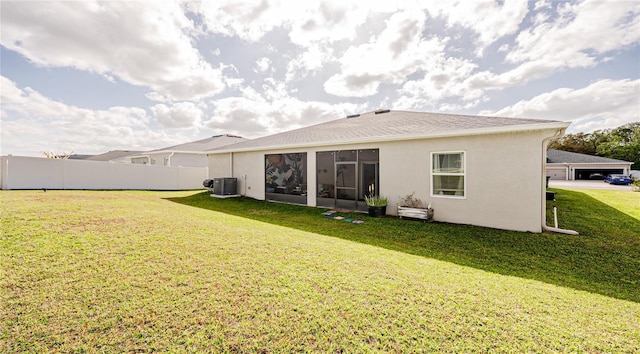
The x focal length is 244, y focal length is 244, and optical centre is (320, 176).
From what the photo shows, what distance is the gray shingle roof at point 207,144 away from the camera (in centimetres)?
2150

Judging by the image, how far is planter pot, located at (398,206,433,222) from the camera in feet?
25.2

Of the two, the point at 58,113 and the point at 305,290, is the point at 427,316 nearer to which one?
the point at 305,290

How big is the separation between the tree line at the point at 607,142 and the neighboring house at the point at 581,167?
38.2ft

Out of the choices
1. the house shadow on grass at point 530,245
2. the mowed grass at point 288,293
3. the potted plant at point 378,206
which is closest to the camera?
the mowed grass at point 288,293

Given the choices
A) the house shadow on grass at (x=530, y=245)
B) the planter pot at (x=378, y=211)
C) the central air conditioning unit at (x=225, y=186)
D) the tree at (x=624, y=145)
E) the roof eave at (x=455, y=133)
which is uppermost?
the tree at (x=624, y=145)

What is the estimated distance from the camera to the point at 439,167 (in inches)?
310

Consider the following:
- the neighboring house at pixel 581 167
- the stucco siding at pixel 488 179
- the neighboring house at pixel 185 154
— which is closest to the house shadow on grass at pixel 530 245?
the stucco siding at pixel 488 179

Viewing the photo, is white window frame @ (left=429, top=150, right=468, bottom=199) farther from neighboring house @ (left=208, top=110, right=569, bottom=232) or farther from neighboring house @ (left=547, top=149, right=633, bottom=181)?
neighboring house @ (left=547, top=149, right=633, bottom=181)

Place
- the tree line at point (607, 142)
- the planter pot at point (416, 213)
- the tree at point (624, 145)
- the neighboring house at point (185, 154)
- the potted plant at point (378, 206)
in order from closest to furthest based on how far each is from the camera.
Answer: the planter pot at point (416, 213)
the potted plant at point (378, 206)
the neighboring house at point (185, 154)
the tree at point (624, 145)
the tree line at point (607, 142)

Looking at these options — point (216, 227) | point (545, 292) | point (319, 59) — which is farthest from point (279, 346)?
point (319, 59)

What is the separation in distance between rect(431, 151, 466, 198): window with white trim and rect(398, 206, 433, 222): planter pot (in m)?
0.66

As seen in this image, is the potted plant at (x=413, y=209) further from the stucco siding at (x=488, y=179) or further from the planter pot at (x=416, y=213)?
the stucco siding at (x=488, y=179)

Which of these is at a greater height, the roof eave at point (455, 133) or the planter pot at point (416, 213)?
the roof eave at point (455, 133)

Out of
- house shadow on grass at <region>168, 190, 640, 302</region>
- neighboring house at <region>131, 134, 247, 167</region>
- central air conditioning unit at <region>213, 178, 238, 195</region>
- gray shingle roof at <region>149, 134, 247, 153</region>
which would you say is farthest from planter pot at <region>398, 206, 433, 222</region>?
gray shingle roof at <region>149, 134, 247, 153</region>
